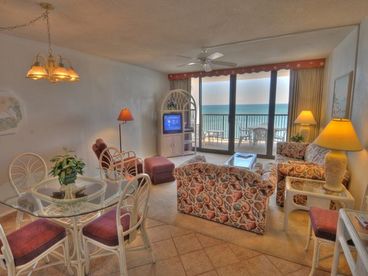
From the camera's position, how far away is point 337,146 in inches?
85.7

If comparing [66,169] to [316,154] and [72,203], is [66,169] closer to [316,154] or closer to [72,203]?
[72,203]

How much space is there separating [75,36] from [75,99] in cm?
118

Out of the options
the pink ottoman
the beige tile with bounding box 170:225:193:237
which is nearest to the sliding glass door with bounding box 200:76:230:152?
the pink ottoman

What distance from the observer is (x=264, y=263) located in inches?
79.4

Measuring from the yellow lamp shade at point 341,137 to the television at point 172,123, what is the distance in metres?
4.03

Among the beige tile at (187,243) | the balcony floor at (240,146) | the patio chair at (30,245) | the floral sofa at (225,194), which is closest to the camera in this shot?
the patio chair at (30,245)

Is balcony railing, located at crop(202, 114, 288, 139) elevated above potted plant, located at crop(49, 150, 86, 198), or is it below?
above

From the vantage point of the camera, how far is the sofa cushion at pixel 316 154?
125 inches

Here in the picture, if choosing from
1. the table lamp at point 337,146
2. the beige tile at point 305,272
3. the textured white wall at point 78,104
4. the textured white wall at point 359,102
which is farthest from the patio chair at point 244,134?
the beige tile at point 305,272

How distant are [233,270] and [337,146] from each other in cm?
162

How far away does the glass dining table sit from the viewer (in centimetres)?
172

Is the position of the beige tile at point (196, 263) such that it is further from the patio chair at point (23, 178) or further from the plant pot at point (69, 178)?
the patio chair at point (23, 178)

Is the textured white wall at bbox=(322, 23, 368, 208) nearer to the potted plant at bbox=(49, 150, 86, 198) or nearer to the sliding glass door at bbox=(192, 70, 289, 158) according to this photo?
the sliding glass door at bbox=(192, 70, 289, 158)

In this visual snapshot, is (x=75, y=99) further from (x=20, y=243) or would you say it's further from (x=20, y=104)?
(x=20, y=243)
